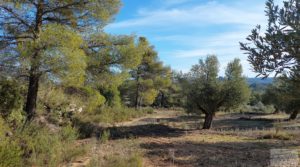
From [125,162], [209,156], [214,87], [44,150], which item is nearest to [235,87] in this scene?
[214,87]

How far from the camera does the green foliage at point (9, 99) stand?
9422 mm

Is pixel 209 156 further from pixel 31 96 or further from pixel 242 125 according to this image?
pixel 242 125

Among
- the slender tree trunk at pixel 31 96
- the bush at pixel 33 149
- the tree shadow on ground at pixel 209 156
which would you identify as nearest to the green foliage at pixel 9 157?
the bush at pixel 33 149

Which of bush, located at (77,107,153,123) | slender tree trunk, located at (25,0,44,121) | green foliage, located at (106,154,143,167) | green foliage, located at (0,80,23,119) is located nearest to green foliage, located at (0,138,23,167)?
green foliage, located at (106,154,143,167)

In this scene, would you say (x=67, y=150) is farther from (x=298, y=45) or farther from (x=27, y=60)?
(x=298, y=45)

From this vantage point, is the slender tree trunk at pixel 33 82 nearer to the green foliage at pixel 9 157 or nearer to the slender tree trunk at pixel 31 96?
the slender tree trunk at pixel 31 96

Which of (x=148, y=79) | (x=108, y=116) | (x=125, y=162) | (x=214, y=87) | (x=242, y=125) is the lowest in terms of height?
(x=125, y=162)

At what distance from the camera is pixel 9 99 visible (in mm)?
9672

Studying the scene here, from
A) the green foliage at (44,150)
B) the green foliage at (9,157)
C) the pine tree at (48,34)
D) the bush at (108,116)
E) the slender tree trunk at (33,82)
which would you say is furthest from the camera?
the bush at (108,116)

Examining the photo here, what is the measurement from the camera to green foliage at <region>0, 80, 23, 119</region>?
9422 mm

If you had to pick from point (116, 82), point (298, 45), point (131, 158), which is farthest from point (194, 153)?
point (298, 45)

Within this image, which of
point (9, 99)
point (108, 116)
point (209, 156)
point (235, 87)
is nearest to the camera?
point (209, 156)

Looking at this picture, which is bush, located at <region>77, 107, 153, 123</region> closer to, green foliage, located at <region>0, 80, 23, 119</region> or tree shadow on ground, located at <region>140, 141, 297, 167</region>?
green foliage, located at <region>0, 80, 23, 119</region>

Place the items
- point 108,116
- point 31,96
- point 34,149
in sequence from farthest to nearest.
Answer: point 108,116, point 31,96, point 34,149
